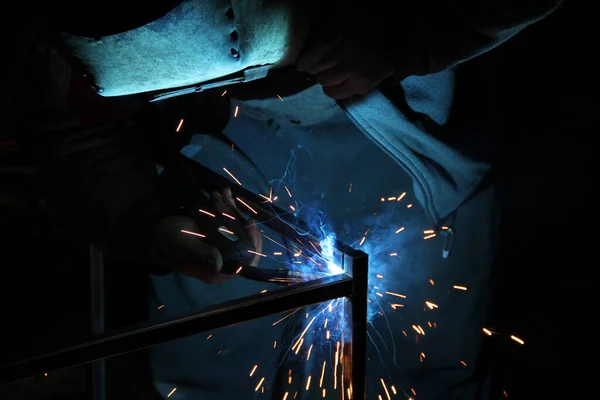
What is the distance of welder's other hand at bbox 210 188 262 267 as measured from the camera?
1565 mm

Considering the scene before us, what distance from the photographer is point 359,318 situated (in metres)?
1.19

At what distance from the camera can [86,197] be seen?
1553 mm

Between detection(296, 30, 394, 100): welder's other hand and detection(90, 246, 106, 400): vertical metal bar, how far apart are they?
1.33 meters

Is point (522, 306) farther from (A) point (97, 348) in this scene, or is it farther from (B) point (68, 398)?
(B) point (68, 398)

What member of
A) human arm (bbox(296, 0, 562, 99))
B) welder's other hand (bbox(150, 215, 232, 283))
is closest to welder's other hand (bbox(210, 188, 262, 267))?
welder's other hand (bbox(150, 215, 232, 283))

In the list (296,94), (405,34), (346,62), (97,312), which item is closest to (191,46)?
(346,62)

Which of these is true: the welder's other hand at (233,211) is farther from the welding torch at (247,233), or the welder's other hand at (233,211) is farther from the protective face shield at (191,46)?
the protective face shield at (191,46)

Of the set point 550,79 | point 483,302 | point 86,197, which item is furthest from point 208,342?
point 550,79

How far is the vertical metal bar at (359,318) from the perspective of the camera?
1138mm

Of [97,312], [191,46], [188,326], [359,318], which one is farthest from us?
[97,312]

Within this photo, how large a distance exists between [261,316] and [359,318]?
11.5 inches

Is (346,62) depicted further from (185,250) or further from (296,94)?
(185,250)

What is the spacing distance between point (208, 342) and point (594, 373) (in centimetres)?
174

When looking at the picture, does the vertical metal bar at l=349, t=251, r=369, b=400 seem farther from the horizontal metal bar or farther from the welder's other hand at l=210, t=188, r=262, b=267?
the welder's other hand at l=210, t=188, r=262, b=267
